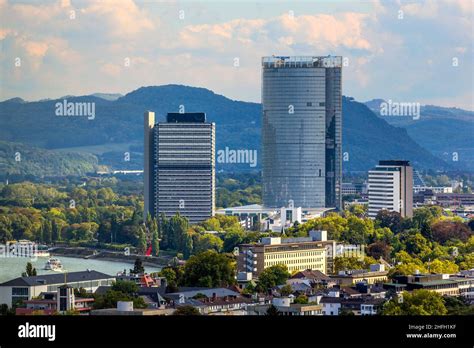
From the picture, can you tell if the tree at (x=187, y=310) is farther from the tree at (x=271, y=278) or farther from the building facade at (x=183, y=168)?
the building facade at (x=183, y=168)

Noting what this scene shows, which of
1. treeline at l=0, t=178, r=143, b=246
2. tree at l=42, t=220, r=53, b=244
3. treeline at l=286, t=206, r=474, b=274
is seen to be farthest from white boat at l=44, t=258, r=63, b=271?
tree at l=42, t=220, r=53, b=244

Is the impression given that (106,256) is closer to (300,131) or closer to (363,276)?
(363,276)

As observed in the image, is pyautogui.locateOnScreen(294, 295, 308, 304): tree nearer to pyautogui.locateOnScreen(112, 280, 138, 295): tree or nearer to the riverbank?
pyautogui.locateOnScreen(112, 280, 138, 295): tree

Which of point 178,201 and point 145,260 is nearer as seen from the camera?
point 145,260

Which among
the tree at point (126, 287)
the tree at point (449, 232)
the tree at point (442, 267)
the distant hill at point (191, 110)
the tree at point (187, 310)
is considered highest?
the distant hill at point (191, 110)

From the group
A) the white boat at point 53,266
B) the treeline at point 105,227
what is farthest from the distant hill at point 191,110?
the white boat at point 53,266
